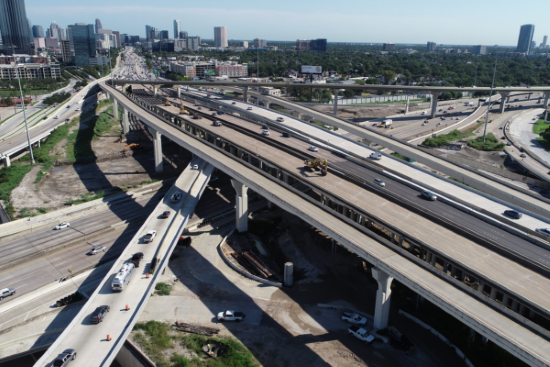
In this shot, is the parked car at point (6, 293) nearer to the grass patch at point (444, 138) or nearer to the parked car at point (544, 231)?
the parked car at point (544, 231)

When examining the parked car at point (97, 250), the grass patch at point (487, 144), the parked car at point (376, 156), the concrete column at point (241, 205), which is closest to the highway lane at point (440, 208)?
the parked car at point (376, 156)

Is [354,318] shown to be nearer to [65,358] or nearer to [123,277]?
[123,277]

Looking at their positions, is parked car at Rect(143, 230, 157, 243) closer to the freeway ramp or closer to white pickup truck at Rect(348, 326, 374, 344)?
the freeway ramp

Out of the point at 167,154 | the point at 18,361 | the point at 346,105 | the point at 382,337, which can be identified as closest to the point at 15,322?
the point at 18,361

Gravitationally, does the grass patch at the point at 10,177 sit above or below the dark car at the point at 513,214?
below

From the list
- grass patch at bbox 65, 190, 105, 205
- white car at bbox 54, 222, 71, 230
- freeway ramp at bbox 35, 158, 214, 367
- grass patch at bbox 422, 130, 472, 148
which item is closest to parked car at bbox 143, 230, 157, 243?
freeway ramp at bbox 35, 158, 214, 367

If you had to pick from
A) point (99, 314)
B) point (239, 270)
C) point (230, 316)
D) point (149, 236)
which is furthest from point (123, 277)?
point (239, 270)

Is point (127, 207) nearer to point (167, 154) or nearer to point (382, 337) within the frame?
point (167, 154)
